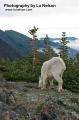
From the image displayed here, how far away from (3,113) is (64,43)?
143 ft

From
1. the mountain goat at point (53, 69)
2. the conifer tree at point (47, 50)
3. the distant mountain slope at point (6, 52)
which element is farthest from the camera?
the distant mountain slope at point (6, 52)

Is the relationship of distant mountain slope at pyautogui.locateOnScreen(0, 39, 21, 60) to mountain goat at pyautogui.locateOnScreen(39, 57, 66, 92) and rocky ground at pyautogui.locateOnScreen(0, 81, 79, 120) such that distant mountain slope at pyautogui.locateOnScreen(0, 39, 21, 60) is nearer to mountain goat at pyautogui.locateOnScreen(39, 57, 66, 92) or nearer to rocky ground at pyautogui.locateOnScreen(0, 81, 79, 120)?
mountain goat at pyautogui.locateOnScreen(39, 57, 66, 92)

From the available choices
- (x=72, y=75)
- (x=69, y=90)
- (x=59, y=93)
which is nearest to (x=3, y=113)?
(x=59, y=93)

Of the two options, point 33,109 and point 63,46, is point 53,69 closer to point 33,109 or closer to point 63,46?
point 33,109

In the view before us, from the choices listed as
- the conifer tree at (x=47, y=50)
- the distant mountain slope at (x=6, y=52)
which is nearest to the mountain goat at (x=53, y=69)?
the conifer tree at (x=47, y=50)

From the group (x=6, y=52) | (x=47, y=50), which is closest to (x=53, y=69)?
(x=47, y=50)

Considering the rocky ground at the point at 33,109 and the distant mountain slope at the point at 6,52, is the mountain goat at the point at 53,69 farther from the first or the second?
the distant mountain slope at the point at 6,52

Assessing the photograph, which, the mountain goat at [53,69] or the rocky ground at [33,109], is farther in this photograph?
the mountain goat at [53,69]

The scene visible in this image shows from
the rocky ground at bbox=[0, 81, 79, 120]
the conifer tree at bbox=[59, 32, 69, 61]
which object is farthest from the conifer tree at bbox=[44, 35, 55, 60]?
the rocky ground at bbox=[0, 81, 79, 120]

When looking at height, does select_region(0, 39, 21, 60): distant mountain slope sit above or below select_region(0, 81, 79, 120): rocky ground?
below

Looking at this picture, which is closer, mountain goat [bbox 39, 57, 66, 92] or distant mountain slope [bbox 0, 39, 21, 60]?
mountain goat [bbox 39, 57, 66, 92]

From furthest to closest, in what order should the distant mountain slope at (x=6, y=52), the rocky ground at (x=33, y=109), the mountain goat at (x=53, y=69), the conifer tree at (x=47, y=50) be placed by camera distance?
1. the distant mountain slope at (x=6, y=52)
2. the conifer tree at (x=47, y=50)
3. the mountain goat at (x=53, y=69)
4. the rocky ground at (x=33, y=109)

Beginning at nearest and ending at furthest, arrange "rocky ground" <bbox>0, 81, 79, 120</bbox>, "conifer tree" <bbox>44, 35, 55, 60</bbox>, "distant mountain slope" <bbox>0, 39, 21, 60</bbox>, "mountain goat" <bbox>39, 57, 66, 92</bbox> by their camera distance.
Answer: "rocky ground" <bbox>0, 81, 79, 120</bbox> < "mountain goat" <bbox>39, 57, 66, 92</bbox> < "conifer tree" <bbox>44, 35, 55, 60</bbox> < "distant mountain slope" <bbox>0, 39, 21, 60</bbox>

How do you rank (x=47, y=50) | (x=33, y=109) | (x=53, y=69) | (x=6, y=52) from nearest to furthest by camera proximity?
1. (x=33, y=109)
2. (x=53, y=69)
3. (x=47, y=50)
4. (x=6, y=52)
